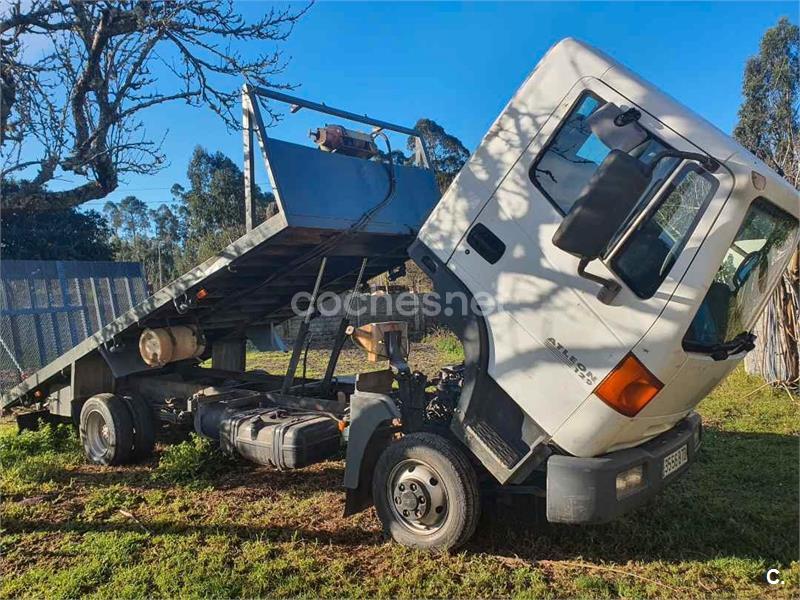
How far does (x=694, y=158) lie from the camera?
118 inches

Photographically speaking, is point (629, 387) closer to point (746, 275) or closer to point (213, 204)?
point (746, 275)

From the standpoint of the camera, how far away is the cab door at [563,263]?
3096 millimetres

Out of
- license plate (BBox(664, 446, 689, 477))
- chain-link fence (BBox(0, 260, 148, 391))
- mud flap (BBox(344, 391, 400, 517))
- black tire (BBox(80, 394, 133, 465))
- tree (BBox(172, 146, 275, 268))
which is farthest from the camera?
tree (BBox(172, 146, 275, 268))

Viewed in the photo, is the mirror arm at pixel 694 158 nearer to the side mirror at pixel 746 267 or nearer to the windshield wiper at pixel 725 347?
the side mirror at pixel 746 267

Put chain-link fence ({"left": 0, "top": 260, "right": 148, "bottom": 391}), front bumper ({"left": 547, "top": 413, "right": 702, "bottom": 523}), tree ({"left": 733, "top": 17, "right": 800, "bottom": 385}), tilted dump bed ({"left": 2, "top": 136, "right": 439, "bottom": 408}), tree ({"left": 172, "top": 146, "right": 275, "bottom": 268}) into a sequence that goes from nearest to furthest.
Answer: front bumper ({"left": 547, "top": 413, "right": 702, "bottom": 523}), tilted dump bed ({"left": 2, "top": 136, "right": 439, "bottom": 408}), tree ({"left": 733, "top": 17, "right": 800, "bottom": 385}), chain-link fence ({"left": 0, "top": 260, "right": 148, "bottom": 391}), tree ({"left": 172, "top": 146, "right": 275, "bottom": 268})

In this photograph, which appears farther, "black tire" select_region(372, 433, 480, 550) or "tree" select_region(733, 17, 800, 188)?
"tree" select_region(733, 17, 800, 188)

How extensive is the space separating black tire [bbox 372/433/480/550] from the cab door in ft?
2.08

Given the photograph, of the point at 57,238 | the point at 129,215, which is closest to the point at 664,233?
the point at 57,238

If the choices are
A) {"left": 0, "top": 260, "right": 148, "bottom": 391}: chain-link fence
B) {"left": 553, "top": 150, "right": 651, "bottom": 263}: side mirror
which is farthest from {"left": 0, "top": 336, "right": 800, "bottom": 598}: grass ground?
{"left": 0, "top": 260, "right": 148, "bottom": 391}: chain-link fence

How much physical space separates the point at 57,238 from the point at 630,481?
2167 cm

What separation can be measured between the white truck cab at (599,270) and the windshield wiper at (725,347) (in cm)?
1

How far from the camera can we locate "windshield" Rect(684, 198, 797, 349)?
10.5ft

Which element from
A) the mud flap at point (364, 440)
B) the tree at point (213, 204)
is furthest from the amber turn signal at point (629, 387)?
the tree at point (213, 204)

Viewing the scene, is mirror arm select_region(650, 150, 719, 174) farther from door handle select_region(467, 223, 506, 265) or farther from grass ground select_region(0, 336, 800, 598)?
grass ground select_region(0, 336, 800, 598)
